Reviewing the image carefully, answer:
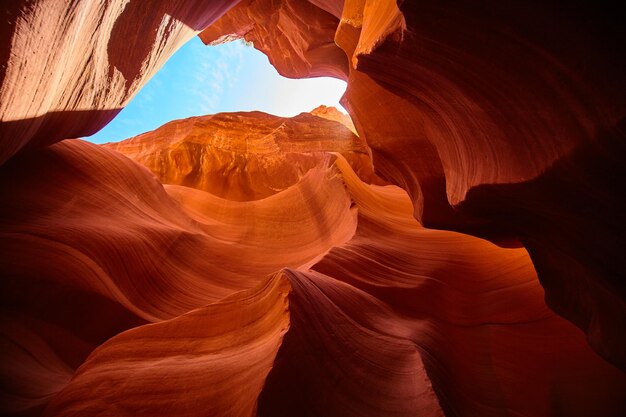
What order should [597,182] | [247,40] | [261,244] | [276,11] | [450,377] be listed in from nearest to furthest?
[597,182] → [450,377] → [261,244] → [276,11] → [247,40]

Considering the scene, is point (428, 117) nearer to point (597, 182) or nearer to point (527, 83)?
point (527, 83)

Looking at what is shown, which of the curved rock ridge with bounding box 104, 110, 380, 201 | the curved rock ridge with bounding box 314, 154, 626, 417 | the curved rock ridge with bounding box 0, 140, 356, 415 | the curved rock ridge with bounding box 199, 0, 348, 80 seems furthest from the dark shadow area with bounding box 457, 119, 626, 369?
the curved rock ridge with bounding box 199, 0, 348, 80

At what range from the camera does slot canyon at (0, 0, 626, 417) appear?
2.45 meters

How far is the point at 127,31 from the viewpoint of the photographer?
4629 millimetres

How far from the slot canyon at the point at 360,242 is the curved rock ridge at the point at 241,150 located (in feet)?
8.79

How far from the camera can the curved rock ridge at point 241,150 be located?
10.8m

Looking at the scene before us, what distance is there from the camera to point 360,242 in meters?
6.18

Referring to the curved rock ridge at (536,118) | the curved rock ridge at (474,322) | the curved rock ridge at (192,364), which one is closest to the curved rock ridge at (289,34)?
the curved rock ridge at (474,322)

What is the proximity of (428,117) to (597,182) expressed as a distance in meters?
2.02

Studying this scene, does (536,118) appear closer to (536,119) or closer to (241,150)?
(536,119)

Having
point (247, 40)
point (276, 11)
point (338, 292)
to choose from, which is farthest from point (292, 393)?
point (247, 40)

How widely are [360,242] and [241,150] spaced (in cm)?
646

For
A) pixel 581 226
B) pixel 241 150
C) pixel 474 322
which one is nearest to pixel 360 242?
pixel 474 322

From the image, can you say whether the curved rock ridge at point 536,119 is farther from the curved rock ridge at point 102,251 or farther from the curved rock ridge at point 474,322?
the curved rock ridge at point 102,251
